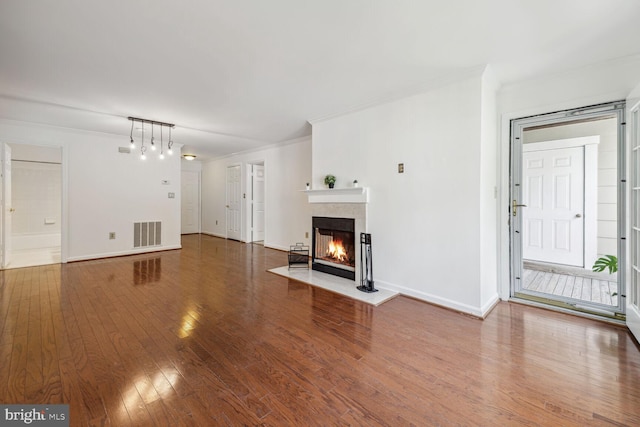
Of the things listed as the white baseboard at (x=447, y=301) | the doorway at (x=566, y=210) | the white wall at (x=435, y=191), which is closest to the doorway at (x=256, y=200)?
the white wall at (x=435, y=191)

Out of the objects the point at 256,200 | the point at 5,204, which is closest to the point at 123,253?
the point at 5,204

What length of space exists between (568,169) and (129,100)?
6376 mm

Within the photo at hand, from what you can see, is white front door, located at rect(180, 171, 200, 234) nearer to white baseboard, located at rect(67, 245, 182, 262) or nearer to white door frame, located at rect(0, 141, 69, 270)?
white baseboard, located at rect(67, 245, 182, 262)

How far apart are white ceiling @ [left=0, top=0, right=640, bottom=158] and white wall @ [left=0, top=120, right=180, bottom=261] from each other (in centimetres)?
135

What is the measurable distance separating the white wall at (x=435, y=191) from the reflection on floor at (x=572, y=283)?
3.28 ft

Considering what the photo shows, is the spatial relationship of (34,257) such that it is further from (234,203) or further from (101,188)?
(234,203)

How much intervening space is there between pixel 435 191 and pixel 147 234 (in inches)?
231

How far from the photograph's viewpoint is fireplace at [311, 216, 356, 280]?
3818 millimetres

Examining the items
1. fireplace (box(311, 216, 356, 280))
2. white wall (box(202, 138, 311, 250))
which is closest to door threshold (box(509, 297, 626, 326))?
fireplace (box(311, 216, 356, 280))

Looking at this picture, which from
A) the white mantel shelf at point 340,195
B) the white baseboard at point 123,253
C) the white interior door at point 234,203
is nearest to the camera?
the white mantel shelf at point 340,195

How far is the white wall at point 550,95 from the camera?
2.51m

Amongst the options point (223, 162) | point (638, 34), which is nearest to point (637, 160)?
point (638, 34)

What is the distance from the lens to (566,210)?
4.20m

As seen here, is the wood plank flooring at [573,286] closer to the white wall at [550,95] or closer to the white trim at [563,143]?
the white wall at [550,95]
